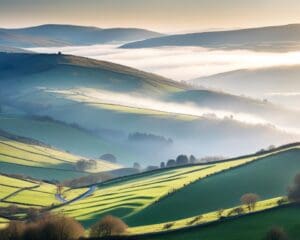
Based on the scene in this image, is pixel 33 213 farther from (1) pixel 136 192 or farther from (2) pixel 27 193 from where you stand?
(2) pixel 27 193

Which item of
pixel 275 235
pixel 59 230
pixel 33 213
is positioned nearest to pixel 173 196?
pixel 33 213

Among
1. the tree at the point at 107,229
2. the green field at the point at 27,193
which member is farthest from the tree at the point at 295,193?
the green field at the point at 27,193

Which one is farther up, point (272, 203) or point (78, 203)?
point (78, 203)

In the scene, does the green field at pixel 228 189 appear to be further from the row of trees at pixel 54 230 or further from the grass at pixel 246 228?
the grass at pixel 246 228

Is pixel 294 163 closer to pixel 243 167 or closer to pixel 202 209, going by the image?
pixel 243 167

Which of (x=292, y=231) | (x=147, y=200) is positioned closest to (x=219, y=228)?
(x=292, y=231)

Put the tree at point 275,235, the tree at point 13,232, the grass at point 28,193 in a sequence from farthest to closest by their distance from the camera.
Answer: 1. the grass at point 28,193
2. the tree at point 13,232
3. the tree at point 275,235
